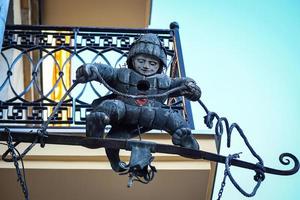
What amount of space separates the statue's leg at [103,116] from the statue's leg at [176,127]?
0.25 metres

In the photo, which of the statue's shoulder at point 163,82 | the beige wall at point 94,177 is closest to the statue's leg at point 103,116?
the statue's shoulder at point 163,82

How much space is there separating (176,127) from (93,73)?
630 millimetres

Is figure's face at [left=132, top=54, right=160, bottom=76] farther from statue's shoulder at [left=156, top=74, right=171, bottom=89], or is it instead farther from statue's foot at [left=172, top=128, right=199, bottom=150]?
statue's foot at [left=172, top=128, right=199, bottom=150]

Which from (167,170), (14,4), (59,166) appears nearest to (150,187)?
(167,170)

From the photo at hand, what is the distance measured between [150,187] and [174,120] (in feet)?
5.80

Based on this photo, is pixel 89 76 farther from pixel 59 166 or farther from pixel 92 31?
pixel 92 31

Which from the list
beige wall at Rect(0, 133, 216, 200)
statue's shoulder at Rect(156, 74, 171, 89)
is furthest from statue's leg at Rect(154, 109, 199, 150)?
beige wall at Rect(0, 133, 216, 200)

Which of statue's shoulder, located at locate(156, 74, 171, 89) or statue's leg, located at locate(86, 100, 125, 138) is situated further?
statue's shoulder, located at locate(156, 74, 171, 89)

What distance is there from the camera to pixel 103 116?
11.1ft

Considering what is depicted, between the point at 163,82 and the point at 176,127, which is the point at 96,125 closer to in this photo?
the point at 176,127

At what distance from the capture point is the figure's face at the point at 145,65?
391 cm

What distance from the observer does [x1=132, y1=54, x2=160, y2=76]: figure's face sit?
391 cm

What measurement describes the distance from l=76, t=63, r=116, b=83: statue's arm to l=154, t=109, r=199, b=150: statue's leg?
1.43 feet

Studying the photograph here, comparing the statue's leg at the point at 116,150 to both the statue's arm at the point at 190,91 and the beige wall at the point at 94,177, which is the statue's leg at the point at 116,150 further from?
the beige wall at the point at 94,177
